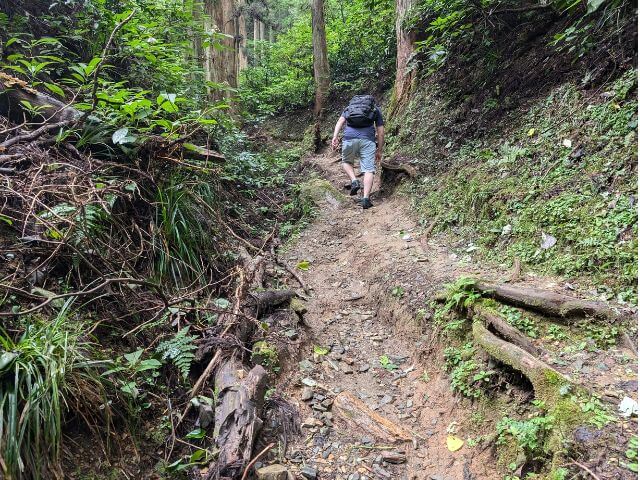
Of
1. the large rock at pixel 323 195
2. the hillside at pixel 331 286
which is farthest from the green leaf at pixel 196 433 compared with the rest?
the large rock at pixel 323 195

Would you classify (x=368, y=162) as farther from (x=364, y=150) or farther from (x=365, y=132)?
(x=365, y=132)

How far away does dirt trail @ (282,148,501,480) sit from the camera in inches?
105

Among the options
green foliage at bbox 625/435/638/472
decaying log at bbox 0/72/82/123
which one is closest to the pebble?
green foliage at bbox 625/435/638/472

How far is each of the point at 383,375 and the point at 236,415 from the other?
1532 millimetres

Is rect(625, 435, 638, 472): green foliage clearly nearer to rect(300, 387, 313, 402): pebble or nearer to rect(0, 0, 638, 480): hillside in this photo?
rect(0, 0, 638, 480): hillside

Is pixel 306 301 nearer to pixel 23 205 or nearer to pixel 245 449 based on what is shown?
pixel 245 449

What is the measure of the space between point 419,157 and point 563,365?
524 cm

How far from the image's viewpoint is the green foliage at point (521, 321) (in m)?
3.04

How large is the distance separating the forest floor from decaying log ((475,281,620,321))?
0.28 m

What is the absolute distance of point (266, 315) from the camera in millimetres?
4008

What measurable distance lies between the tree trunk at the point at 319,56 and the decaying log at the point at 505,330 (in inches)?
485

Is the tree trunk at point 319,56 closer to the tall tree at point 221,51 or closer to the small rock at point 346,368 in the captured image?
the tall tree at point 221,51

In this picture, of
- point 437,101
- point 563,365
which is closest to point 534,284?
point 563,365

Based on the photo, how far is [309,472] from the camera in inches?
100
